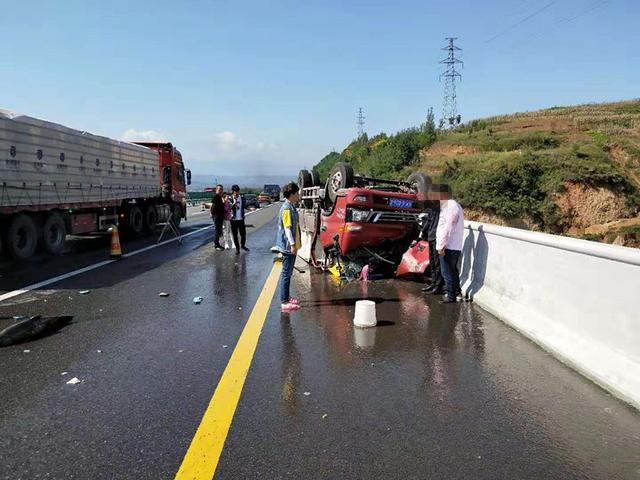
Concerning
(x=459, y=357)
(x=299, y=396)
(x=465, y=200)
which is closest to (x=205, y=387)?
(x=299, y=396)

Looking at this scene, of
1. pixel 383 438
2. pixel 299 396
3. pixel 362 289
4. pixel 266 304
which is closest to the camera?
pixel 383 438

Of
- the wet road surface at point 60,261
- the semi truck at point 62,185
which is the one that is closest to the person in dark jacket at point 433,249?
the wet road surface at point 60,261

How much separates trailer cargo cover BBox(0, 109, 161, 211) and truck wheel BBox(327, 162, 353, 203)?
275 inches

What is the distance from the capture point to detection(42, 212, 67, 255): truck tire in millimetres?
12282

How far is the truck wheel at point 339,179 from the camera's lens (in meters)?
9.95

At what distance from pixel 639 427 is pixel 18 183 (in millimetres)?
12099

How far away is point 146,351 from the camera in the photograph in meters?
4.98

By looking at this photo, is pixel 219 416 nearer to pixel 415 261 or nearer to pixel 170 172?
pixel 415 261

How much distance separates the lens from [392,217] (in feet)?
29.0

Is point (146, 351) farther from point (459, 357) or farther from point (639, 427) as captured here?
point (639, 427)

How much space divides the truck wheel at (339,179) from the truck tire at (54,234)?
7.26m

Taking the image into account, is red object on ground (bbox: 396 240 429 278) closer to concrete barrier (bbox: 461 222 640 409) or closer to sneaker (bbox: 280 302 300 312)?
concrete barrier (bbox: 461 222 640 409)

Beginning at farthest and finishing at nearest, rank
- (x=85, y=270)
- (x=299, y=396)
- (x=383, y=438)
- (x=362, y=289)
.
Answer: (x=85, y=270) → (x=362, y=289) → (x=299, y=396) → (x=383, y=438)

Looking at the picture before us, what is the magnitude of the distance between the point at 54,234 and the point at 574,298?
40.1 ft
